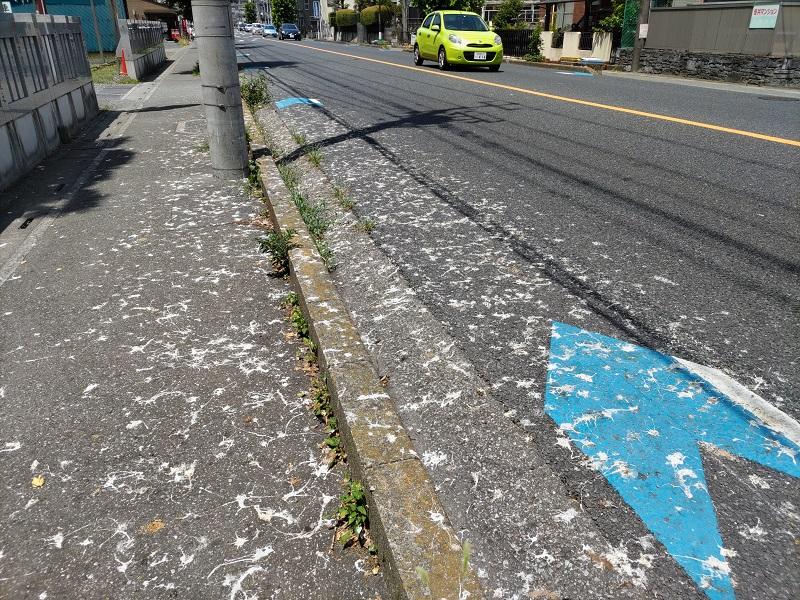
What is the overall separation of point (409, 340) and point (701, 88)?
47.9ft

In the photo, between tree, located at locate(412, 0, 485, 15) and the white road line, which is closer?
the white road line

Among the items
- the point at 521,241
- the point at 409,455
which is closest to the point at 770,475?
the point at 409,455

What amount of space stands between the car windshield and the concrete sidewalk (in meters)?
15.6

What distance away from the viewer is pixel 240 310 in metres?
3.45

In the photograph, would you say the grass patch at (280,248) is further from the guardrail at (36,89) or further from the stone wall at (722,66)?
the stone wall at (722,66)

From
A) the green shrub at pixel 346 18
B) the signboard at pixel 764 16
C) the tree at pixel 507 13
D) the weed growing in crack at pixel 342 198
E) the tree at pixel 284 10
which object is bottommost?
the weed growing in crack at pixel 342 198

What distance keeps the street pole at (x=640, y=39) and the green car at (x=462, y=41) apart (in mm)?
4977

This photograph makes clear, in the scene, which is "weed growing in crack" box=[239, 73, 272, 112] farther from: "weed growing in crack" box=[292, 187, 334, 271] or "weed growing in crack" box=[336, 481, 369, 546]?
"weed growing in crack" box=[336, 481, 369, 546]

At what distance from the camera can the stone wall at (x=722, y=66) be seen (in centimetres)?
1497

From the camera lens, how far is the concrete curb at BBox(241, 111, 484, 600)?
1.65m

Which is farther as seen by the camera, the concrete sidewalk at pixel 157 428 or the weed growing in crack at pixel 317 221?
the weed growing in crack at pixel 317 221

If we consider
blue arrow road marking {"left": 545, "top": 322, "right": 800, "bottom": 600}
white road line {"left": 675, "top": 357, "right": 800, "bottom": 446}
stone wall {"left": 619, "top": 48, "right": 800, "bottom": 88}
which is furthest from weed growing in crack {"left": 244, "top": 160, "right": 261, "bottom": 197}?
stone wall {"left": 619, "top": 48, "right": 800, "bottom": 88}

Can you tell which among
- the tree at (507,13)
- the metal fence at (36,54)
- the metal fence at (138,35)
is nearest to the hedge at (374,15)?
the tree at (507,13)

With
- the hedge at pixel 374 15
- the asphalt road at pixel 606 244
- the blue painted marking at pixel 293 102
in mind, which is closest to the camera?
the asphalt road at pixel 606 244
